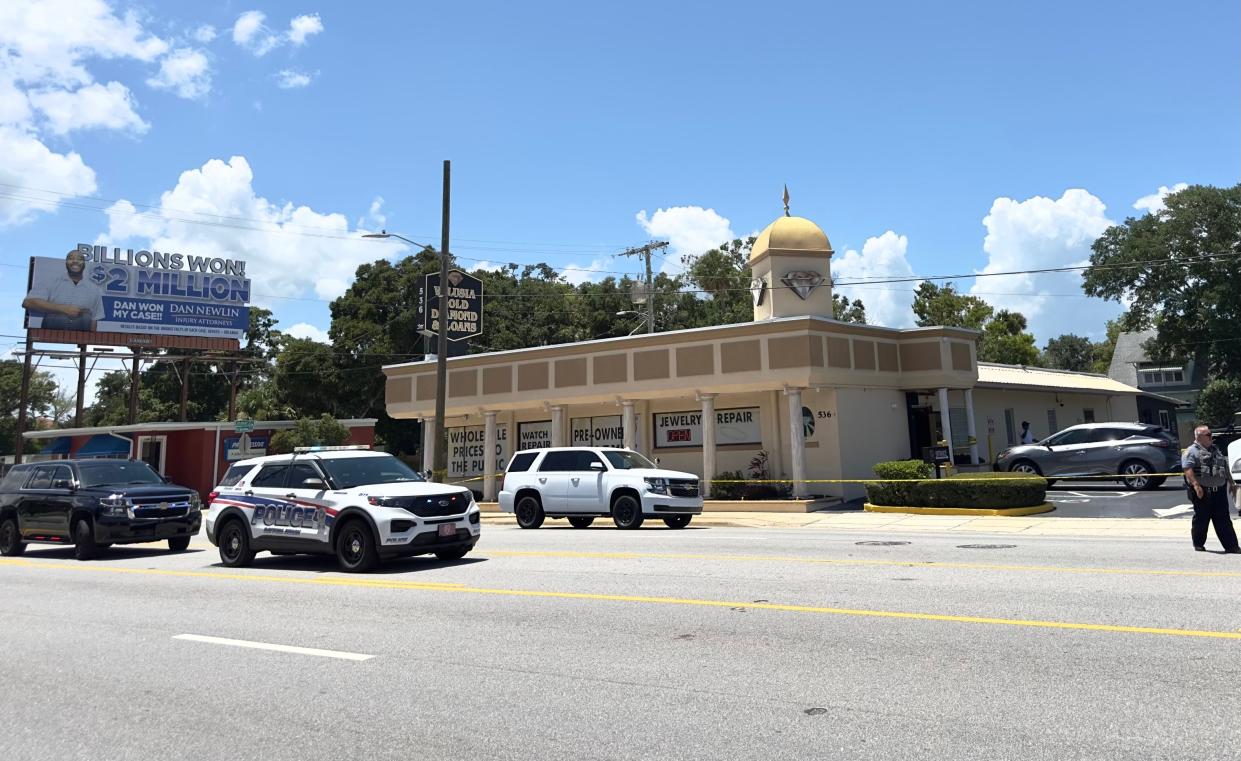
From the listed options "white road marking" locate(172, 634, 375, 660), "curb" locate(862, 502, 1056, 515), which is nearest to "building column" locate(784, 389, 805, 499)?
"curb" locate(862, 502, 1056, 515)

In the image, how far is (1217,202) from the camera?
5156cm

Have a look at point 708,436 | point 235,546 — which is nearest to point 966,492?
point 708,436

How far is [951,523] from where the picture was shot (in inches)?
752

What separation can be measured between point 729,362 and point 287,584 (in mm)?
18128

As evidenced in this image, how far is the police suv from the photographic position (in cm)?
1179

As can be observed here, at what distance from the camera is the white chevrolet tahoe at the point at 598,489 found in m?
18.3

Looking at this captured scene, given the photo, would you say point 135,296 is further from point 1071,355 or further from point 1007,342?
point 1071,355

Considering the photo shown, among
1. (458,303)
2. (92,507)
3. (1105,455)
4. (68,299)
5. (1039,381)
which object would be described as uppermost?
(68,299)

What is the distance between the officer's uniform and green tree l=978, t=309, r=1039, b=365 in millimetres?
56138

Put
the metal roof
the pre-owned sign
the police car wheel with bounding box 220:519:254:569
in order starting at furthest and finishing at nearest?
the pre-owned sign, the metal roof, the police car wheel with bounding box 220:519:254:569

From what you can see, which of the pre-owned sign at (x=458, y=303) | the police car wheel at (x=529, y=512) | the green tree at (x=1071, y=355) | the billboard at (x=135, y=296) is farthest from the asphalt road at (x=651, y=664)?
the green tree at (x=1071, y=355)

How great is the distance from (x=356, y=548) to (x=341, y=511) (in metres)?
0.57

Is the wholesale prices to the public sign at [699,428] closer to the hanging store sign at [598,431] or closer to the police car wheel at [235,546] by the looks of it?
the hanging store sign at [598,431]

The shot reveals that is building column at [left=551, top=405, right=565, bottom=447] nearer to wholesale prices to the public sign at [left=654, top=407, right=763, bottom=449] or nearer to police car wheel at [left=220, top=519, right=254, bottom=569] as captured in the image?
wholesale prices to the public sign at [left=654, top=407, right=763, bottom=449]
